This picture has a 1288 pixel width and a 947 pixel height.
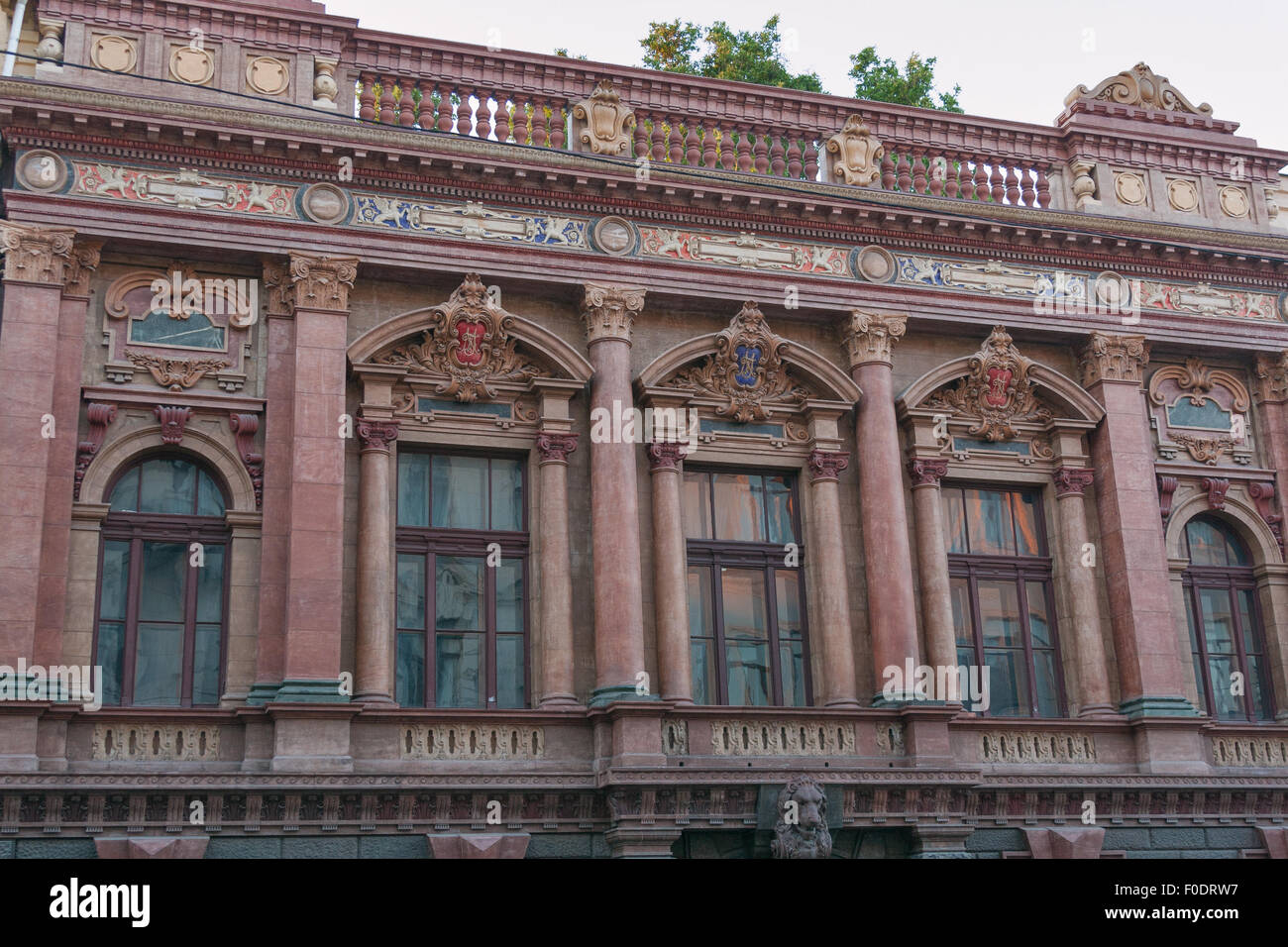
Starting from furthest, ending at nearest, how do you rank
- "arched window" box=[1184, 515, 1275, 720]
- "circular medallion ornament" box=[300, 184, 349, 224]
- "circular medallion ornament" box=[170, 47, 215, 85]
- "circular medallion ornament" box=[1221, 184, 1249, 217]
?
"circular medallion ornament" box=[1221, 184, 1249, 217]
"arched window" box=[1184, 515, 1275, 720]
"circular medallion ornament" box=[170, 47, 215, 85]
"circular medallion ornament" box=[300, 184, 349, 224]

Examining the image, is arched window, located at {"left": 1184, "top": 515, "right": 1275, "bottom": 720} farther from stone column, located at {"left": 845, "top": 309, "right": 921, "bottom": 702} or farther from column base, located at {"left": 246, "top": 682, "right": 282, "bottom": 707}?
column base, located at {"left": 246, "top": 682, "right": 282, "bottom": 707}

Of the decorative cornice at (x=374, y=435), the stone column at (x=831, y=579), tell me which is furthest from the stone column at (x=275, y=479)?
the stone column at (x=831, y=579)

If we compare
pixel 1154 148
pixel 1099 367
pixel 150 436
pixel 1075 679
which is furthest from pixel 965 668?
pixel 150 436

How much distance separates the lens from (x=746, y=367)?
23.9 m

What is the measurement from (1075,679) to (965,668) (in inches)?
70.4

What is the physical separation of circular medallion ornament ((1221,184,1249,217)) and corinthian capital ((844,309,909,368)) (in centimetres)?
717

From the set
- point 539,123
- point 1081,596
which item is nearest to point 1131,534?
point 1081,596

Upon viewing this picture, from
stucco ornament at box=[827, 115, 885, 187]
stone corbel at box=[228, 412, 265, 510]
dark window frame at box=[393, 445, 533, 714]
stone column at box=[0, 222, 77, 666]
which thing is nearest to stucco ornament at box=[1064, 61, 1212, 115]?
stucco ornament at box=[827, 115, 885, 187]

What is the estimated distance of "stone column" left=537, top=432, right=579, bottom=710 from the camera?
21.5m

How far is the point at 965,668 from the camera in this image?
23.7 metres

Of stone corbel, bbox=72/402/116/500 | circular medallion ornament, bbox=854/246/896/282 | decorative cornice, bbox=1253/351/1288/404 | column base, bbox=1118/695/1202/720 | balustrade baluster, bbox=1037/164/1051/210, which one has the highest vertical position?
balustrade baluster, bbox=1037/164/1051/210

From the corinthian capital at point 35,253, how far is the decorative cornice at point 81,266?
12 centimetres
